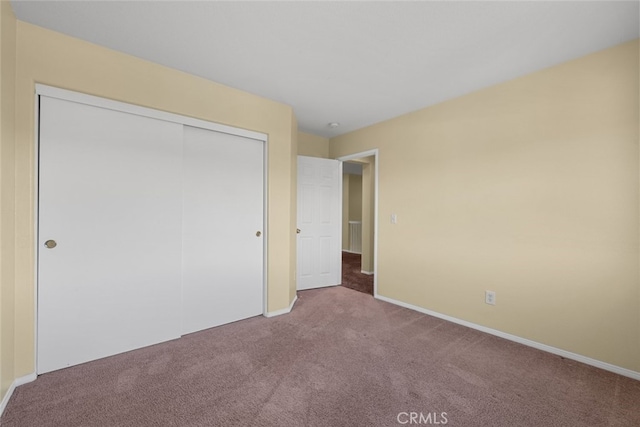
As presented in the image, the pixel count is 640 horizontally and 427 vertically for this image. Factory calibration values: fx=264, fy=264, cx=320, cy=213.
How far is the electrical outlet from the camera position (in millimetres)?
2496

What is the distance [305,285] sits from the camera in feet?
12.6

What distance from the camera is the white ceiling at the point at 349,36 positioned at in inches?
62.0

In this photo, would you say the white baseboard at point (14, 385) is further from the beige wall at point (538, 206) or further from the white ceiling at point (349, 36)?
the beige wall at point (538, 206)

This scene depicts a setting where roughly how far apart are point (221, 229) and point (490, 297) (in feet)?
8.83

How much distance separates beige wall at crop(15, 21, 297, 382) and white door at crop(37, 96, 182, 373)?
0.08 m

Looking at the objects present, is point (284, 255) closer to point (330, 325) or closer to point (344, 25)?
point (330, 325)

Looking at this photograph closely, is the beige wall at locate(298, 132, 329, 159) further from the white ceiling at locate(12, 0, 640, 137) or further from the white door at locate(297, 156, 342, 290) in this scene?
the white ceiling at locate(12, 0, 640, 137)

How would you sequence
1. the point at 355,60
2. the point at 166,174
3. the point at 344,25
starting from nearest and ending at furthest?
the point at 344,25, the point at 355,60, the point at 166,174

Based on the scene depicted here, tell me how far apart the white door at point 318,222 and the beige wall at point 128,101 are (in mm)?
753

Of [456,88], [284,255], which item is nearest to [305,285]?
[284,255]

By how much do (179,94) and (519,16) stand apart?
100 inches

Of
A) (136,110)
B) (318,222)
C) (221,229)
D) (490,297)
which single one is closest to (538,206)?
(490,297)

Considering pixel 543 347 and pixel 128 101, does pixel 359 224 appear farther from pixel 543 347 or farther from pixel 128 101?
pixel 128 101

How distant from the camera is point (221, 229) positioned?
2635mm
